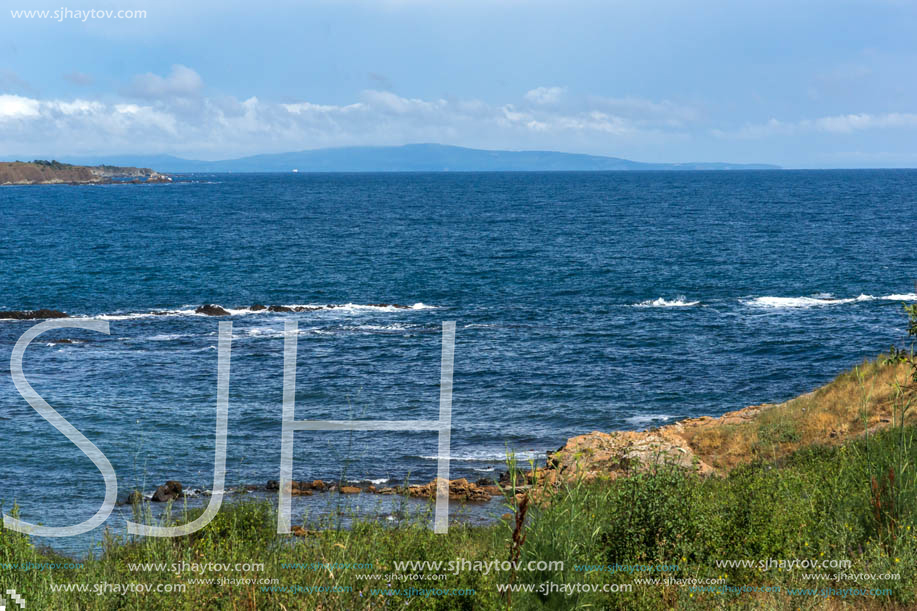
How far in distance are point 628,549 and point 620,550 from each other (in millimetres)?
84

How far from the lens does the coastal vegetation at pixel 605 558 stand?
6.12 meters

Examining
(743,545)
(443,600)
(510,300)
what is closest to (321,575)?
(443,600)

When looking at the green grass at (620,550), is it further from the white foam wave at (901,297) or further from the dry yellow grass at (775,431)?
the white foam wave at (901,297)

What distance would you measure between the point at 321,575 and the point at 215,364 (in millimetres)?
29950

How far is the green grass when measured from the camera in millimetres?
6203

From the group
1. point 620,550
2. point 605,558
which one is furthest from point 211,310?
point 605,558

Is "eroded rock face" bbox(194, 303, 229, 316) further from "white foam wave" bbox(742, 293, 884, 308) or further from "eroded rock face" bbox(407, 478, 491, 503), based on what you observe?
"white foam wave" bbox(742, 293, 884, 308)

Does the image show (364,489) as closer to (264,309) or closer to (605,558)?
(605,558)

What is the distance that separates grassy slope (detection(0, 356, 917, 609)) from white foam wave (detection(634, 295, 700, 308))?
40.8 m

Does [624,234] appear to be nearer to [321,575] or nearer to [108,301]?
[108,301]

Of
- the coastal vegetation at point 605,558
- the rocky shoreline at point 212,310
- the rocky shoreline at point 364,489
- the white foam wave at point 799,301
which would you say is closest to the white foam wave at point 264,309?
the rocky shoreline at point 212,310

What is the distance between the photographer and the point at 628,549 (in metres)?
8.18

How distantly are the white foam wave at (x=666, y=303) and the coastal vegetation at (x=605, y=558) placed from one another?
41282 millimetres

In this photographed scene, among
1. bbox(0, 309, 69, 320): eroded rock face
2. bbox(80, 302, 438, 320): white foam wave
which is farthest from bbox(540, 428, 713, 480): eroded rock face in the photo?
bbox(0, 309, 69, 320): eroded rock face
